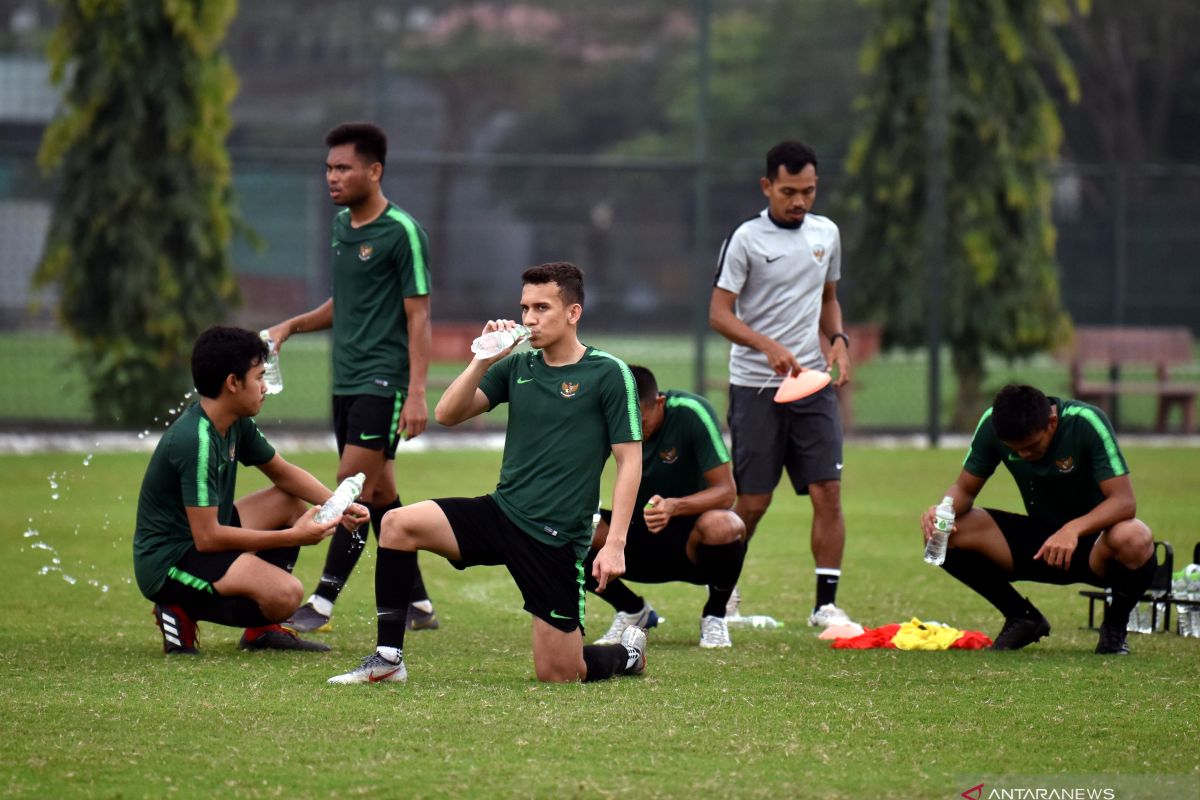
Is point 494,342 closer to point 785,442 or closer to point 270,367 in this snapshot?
point 270,367

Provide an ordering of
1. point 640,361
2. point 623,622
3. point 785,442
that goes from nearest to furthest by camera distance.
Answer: point 623,622 < point 785,442 < point 640,361

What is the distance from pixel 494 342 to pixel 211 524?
4.04ft

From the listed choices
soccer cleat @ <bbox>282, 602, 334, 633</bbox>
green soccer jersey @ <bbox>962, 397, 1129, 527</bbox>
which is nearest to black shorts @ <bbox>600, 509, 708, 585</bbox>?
green soccer jersey @ <bbox>962, 397, 1129, 527</bbox>

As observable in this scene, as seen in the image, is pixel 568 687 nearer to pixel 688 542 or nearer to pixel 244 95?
pixel 688 542

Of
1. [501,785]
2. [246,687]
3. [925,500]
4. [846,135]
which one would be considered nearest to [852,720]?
[501,785]

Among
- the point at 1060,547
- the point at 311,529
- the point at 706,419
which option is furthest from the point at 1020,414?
the point at 311,529

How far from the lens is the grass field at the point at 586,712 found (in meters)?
4.62

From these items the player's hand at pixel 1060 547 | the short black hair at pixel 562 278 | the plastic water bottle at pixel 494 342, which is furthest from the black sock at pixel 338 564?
the player's hand at pixel 1060 547

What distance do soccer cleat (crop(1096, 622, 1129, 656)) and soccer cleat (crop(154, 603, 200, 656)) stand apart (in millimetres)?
3411

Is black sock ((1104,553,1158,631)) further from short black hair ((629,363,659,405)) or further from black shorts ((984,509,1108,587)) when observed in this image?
short black hair ((629,363,659,405))

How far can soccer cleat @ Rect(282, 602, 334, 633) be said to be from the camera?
A: 23.1ft

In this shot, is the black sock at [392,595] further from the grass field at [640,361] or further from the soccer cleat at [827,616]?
the grass field at [640,361]

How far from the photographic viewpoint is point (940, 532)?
6.70 metres

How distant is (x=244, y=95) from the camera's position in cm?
2661
